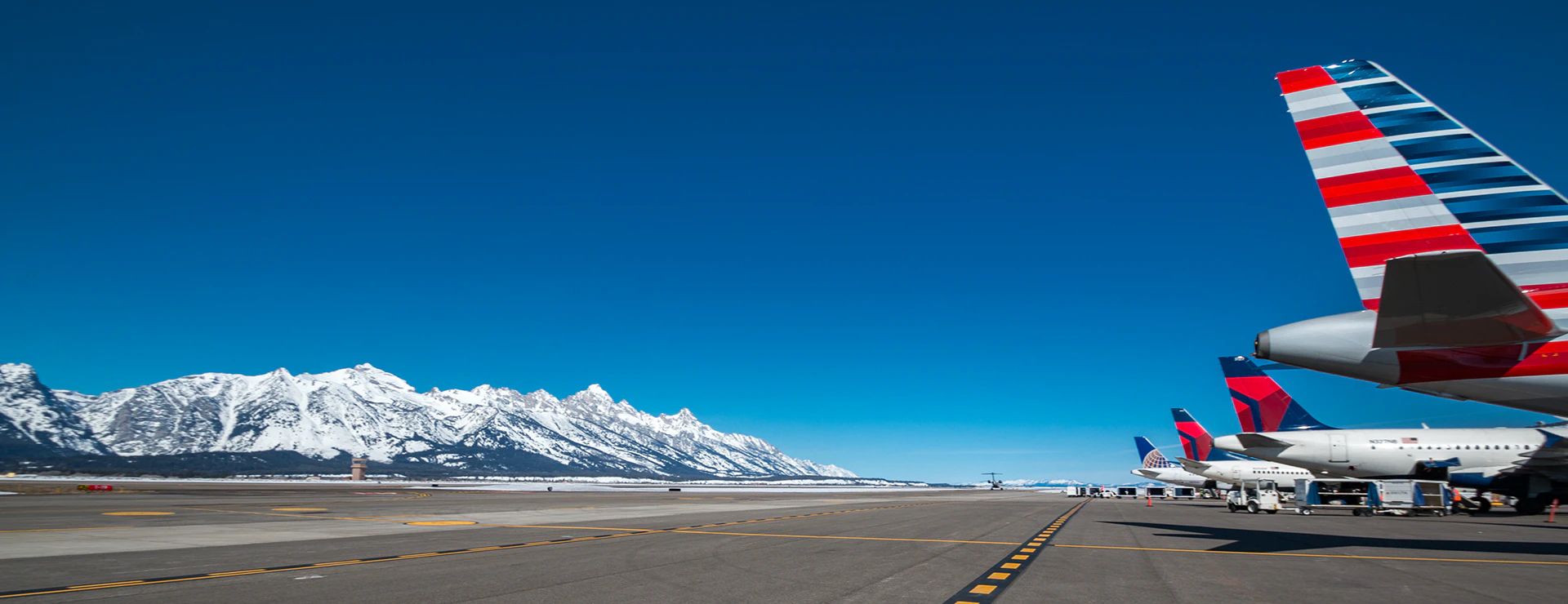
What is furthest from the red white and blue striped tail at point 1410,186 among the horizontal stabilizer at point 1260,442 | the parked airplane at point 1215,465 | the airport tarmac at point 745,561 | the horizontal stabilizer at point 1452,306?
the parked airplane at point 1215,465

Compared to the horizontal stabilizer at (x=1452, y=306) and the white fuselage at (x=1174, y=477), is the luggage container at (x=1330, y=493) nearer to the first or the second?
the white fuselage at (x=1174, y=477)

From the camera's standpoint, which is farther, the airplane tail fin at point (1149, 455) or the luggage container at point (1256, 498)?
the airplane tail fin at point (1149, 455)

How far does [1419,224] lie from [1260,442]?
91.1 feet

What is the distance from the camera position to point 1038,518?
1319 inches

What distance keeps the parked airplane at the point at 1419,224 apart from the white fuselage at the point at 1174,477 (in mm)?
60431

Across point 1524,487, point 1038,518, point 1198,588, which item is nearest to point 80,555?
point 1198,588

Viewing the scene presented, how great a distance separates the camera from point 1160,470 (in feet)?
243

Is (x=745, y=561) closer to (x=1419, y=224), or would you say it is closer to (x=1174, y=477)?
(x=1419, y=224)

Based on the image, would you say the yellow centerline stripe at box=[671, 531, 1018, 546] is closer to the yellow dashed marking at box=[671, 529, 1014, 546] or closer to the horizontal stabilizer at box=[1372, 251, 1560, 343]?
the yellow dashed marking at box=[671, 529, 1014, 546]

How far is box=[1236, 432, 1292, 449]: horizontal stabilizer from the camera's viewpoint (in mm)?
36400

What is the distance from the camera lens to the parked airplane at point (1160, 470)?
69.7m

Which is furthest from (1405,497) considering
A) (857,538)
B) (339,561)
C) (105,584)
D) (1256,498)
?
(105,584)

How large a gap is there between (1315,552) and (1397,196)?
8.84m

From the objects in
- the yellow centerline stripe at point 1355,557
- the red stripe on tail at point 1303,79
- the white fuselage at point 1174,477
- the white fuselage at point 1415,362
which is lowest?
the white fuselage at point 1174,477
